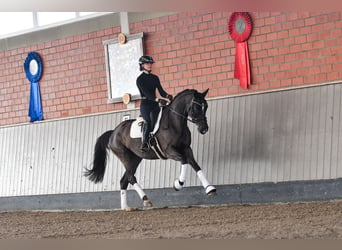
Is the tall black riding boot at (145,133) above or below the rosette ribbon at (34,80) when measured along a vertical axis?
below

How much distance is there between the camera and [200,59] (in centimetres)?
778

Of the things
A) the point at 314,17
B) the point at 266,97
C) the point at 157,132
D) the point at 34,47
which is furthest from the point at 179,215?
the point at 34,47

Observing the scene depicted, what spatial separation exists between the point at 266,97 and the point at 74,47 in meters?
3.58

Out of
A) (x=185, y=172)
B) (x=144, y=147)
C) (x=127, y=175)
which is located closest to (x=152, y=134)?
(x=144, y=147)

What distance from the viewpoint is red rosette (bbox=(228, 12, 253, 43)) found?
7.18 m

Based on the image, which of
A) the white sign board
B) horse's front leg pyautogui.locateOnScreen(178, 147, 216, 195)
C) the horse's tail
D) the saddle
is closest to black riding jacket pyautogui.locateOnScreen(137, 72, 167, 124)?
the saddle

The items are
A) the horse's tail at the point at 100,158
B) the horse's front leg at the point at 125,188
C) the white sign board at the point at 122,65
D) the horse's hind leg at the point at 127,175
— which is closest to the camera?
the horse's front leg at the point at 125,188

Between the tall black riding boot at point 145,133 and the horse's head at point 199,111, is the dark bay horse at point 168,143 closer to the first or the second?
the horse's head at point 199,111

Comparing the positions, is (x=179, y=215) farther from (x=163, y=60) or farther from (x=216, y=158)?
(x=163, y=60)

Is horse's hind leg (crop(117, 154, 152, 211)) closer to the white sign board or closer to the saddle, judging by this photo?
the saddle

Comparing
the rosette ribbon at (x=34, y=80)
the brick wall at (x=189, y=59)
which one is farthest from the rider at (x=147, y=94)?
the rosette ribbon at (x=34, y=80)

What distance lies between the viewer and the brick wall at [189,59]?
670 cm

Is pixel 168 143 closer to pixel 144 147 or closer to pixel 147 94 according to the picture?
pixel 144 147

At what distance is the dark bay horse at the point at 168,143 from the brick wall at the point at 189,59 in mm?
844
